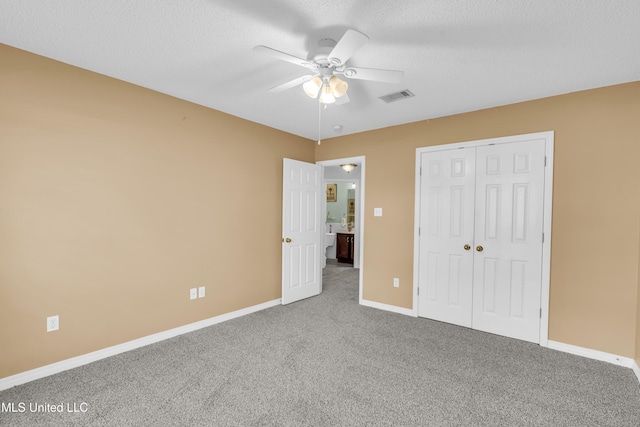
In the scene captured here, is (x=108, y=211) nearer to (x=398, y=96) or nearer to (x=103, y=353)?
(x=103, y=353)

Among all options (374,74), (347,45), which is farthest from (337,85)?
(347,45)

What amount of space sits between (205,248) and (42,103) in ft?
6.13

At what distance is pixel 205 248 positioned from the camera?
11.1ft

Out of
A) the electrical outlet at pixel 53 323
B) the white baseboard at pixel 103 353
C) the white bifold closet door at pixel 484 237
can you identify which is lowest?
the white baseboard at pixel 103 353

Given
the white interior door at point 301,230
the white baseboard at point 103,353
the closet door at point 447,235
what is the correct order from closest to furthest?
the white baseboard at point 103,353, the closet door at point 447,235, the white interior door at point 301,230

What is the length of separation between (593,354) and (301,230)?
11.2 feet

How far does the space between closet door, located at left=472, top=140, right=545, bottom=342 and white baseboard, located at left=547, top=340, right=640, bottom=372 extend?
0.18 m

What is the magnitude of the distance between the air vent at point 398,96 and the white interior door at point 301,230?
1.65 m

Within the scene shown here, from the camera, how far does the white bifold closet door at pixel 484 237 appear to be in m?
3.00

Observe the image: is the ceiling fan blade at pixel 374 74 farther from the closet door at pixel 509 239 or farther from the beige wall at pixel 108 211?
the beige wall at pixel 108 211

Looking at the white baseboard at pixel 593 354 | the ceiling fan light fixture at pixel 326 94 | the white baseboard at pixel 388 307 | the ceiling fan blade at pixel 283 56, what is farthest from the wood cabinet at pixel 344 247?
the ceiling fan blade at pixel 283 56

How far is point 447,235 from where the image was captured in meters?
3.53

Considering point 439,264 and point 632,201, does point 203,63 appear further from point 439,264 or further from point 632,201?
point 632,201

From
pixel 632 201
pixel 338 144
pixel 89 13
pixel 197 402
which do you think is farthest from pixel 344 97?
pixel 632 201
